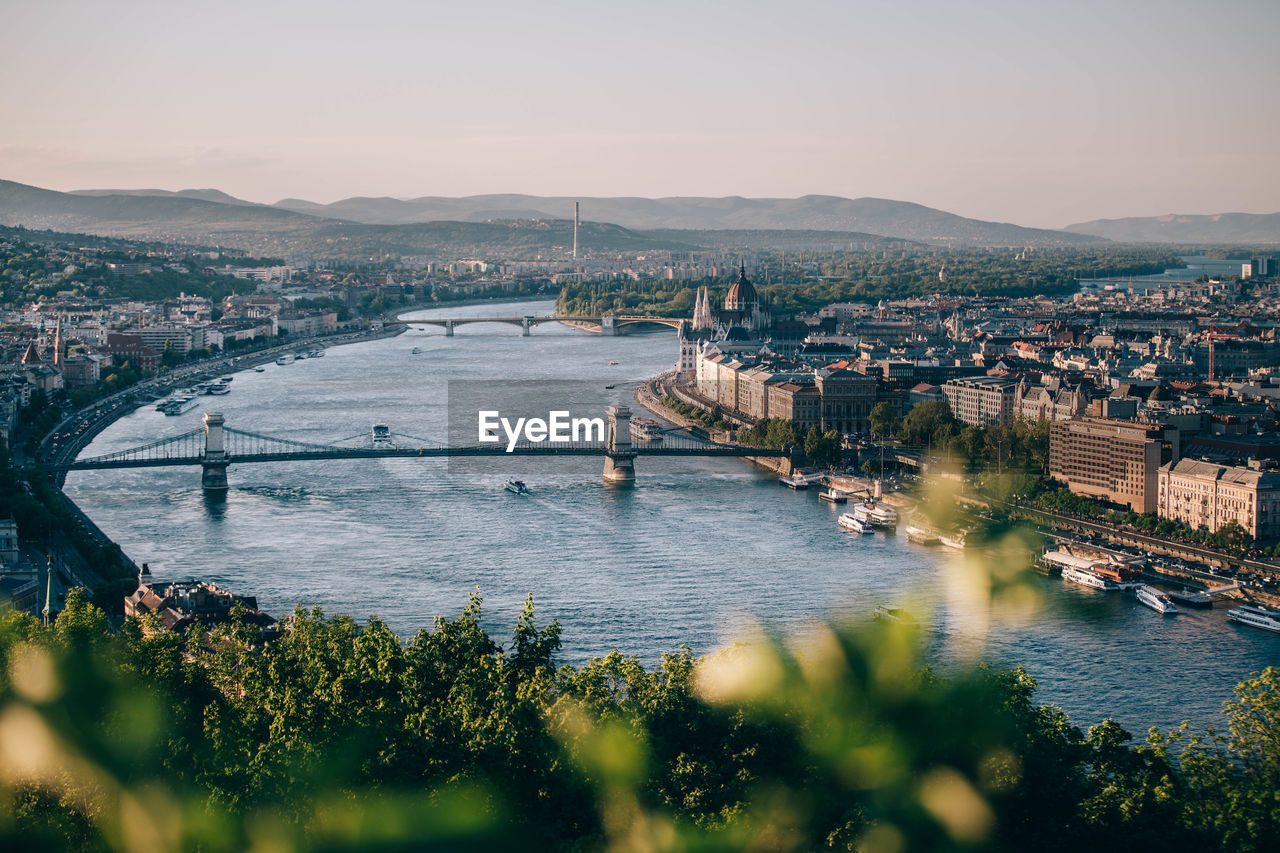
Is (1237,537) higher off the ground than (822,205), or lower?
lower

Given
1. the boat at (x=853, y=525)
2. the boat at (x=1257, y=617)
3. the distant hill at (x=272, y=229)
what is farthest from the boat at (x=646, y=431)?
the distant hill at (x=272, y=229)

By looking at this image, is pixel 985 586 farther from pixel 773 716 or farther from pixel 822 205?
pixel 822 205

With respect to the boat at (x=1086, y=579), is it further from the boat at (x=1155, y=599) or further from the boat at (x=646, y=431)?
the boat at (x=646, y=431)

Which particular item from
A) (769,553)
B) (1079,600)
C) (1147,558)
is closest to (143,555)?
(769,553)

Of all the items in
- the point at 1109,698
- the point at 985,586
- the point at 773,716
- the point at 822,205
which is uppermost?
the point at 822,205

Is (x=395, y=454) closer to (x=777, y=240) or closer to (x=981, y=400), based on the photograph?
(x=981, y=400)

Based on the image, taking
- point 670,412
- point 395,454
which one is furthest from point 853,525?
point 670,412

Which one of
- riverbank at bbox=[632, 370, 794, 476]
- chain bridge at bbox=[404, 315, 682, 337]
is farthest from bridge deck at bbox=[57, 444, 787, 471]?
chain bridge at bbox=[404, 315, 682, 337]
